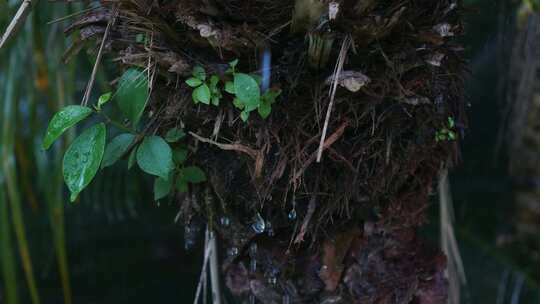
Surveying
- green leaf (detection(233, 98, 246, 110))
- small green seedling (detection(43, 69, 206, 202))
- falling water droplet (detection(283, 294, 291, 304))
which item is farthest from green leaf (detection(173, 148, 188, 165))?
falling water droplet (detection(283, 294, 291, 304))

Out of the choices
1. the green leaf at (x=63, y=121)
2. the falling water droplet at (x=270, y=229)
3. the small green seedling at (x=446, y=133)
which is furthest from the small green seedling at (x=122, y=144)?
the small green seedling at (x=446, y=133)

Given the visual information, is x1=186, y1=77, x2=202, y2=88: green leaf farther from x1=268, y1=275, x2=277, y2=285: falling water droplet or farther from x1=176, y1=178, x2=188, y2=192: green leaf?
x1=268, y1=275, x2=277, y2=285: falling water droplet

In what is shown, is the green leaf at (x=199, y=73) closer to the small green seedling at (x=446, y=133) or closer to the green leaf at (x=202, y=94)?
the green leaf at (x=202, y=94)

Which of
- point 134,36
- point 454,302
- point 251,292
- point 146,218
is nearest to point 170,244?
point 146,218

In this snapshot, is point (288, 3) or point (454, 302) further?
point (454, 302)

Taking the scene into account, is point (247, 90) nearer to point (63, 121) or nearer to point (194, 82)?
point (194, 82)

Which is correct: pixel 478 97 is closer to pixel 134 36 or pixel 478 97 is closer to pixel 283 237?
pixel 283 237
